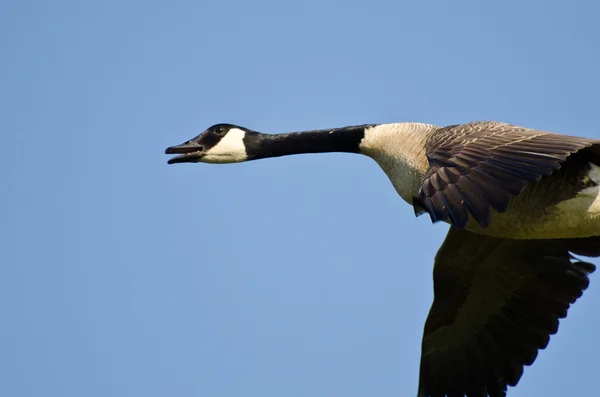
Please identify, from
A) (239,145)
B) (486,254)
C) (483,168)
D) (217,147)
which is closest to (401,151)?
(486,254)

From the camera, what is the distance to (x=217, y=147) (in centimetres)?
1110

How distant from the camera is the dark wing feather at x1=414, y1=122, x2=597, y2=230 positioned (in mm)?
7130

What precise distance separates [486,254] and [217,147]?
321 centimetres

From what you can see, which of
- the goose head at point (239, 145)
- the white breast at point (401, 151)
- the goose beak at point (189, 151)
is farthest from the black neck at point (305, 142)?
the goose beak at point (189, 151)

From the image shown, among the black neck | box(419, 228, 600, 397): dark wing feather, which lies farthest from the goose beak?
box(419, 228, 600, 397): dark wing feather

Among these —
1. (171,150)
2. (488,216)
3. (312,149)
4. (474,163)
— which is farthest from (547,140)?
(171,150)

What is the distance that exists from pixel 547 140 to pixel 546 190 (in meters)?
1.01

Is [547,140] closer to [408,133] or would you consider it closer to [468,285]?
[408,133]

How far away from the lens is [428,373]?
10.8 metres

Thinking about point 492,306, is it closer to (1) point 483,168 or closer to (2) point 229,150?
(2) point 229,150

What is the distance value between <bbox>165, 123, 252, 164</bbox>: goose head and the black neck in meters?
0.07

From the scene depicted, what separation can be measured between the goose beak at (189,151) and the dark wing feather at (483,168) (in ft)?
11.1

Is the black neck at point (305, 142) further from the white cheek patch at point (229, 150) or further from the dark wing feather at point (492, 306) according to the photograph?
the dark wing feather at point (492, 306)

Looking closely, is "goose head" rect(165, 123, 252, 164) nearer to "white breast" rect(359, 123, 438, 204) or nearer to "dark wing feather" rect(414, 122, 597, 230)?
"white breast" rect(359, 123, 438, 204)
